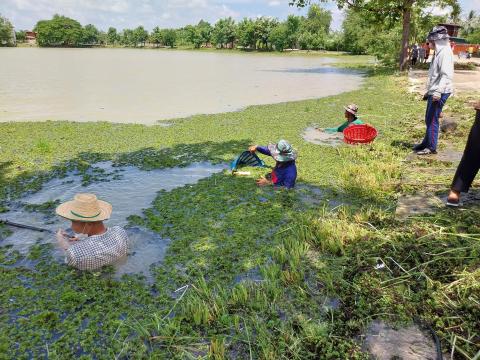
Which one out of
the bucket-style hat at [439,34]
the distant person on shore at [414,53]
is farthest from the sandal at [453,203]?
the distant person on shore at [414,53]

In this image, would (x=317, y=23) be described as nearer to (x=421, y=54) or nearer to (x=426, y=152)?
(x=421, y=54)

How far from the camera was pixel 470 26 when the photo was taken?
196ft

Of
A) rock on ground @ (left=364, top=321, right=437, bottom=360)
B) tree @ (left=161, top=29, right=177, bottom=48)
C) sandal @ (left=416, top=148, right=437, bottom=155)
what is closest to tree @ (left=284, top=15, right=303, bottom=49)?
tree @ (left=161, top=29, right=177, bottom=48)

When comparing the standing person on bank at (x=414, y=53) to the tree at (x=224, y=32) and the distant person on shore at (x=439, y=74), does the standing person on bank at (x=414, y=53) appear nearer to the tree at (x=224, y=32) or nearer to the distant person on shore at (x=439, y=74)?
the distant person on shore at (x=439, y=74)

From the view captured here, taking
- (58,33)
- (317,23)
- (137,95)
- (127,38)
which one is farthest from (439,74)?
(127,38)

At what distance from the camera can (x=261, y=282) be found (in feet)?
10.9

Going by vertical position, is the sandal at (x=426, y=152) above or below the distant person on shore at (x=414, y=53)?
below

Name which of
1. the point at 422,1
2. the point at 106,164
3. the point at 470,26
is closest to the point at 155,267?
the point at 106,164

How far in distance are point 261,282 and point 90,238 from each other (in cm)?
163

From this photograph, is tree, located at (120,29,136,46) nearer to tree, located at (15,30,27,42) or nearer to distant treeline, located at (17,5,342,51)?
distant treeline, located at (17,5,342,51)

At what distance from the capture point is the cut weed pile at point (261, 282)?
272 cm

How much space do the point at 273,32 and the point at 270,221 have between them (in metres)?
77.9

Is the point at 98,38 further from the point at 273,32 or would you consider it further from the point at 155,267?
the point at 155,267

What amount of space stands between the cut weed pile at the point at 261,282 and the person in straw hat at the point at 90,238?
5.6 inches
